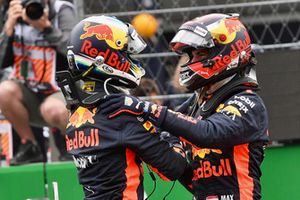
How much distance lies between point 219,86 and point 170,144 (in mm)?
424

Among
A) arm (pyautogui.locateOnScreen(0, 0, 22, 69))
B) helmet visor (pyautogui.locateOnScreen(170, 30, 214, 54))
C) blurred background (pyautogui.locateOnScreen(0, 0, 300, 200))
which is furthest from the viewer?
arm (pyautogui.locateOnScreen(0, 0, 22, 69))

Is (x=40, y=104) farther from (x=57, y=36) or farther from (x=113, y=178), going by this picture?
(x=113, y=178)

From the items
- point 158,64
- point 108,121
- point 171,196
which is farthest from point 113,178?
point 158,64

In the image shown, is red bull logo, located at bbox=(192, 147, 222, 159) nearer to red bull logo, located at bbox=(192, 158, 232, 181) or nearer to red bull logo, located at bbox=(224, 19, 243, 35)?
red bull logo, located at bbox=(192, 158, 232, 181)

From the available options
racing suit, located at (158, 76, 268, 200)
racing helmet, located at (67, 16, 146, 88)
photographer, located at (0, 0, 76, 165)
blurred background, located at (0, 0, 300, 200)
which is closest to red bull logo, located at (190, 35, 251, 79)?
racing suit, located at (158, 76, 268, 200)

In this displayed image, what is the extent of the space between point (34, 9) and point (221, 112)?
9.00 feet

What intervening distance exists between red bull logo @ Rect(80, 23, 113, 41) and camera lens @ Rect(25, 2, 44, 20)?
2.37 m

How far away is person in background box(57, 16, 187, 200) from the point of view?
400cm

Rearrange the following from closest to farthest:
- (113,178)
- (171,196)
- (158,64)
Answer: (113,178), (171,196), (158,64)

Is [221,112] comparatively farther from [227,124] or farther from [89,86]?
[89,86]

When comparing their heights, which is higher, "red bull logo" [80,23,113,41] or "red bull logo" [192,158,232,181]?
"red bull logo" [80,23,113,41]

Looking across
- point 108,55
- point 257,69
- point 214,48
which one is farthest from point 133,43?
point 257,69

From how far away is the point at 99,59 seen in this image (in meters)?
4.03

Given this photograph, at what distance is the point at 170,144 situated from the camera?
4.12 m
